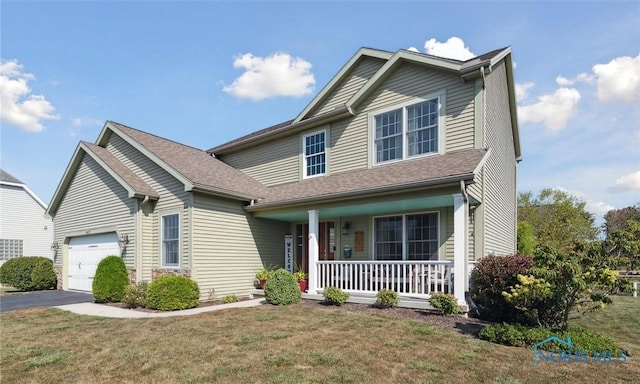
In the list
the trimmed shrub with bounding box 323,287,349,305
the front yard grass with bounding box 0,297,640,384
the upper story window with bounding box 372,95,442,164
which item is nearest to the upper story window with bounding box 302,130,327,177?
the upper story window with bounding box 372,95,442,164

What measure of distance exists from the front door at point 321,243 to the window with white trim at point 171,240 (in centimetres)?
455

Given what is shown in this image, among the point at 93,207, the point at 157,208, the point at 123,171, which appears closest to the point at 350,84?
the point at 157,208

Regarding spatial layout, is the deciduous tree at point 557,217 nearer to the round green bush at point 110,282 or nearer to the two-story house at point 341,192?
the two-story house at point 341,192

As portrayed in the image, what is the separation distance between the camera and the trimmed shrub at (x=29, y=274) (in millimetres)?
16688

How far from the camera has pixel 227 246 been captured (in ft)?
40.4

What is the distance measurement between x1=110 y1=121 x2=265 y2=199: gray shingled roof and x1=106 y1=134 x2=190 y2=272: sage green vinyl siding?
1.58 feet

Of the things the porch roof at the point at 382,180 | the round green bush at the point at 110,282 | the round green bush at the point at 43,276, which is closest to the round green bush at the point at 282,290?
the porch roof at the point at 382,180

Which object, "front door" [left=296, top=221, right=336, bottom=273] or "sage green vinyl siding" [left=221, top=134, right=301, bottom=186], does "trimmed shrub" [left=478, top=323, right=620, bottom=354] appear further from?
"sage green vinyl siding" [left=221, top=134, right=301, bottom=186]

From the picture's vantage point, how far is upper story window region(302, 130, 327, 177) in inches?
535

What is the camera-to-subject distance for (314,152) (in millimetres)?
13875

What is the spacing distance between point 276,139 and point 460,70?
7706 mm

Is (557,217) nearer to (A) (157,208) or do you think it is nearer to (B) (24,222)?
(A) (157,208)

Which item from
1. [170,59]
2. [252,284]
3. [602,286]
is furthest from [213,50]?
[602,286]

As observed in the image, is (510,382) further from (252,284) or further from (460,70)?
(252,284)
